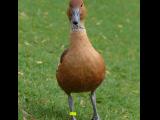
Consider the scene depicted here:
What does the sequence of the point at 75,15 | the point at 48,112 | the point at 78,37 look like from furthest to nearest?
the point at 48,112, the point at 78,37, the point at 75,15

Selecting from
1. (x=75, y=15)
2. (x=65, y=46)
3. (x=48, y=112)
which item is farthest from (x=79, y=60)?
(x=65, y=46)

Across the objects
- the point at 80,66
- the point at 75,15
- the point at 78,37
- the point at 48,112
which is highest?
the point at 75,15

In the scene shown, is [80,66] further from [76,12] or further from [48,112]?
[48,112]

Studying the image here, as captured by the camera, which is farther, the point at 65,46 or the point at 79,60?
the point at 65,46

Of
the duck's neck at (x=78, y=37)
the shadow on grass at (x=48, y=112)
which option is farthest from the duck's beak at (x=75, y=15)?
the shadow on grass at (x=48, y=112)

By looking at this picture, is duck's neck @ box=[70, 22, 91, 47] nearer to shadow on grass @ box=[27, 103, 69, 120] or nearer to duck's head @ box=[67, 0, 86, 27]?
duck's head @ box=[67, 0, 86, 27]

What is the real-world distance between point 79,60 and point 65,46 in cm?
683

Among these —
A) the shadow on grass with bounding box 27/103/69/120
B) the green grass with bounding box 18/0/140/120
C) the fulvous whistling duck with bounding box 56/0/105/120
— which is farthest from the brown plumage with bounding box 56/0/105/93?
the green grass with bounding box 18/0/140/120

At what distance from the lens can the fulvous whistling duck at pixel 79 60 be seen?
7.17 metres

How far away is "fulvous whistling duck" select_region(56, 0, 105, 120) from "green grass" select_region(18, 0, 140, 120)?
0.97 meters

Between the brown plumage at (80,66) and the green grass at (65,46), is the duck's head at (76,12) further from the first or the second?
the green grass at (65,46)

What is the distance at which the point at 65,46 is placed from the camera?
13977mm
